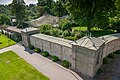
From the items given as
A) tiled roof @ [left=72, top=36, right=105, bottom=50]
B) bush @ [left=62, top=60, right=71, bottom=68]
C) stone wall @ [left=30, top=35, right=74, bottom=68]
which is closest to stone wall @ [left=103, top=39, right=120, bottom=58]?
tiled roof @ [left=72, top=36, right=105, bottom=50]

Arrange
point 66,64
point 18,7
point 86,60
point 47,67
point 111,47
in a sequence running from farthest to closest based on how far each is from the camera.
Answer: point 18,7 < point 111,47 < point 47,67 < point 66,64 < point 86,60

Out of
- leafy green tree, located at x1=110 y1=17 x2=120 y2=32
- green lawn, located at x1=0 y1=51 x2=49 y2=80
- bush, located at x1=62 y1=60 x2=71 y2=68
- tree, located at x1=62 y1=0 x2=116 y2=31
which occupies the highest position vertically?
tree, located at x1=62 y1=0 x2=116 y2=31

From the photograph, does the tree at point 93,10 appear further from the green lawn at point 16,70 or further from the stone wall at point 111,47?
the green lawn at point 16,70

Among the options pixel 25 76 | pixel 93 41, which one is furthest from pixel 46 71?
pixel 93 41

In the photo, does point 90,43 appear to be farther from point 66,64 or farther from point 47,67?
point 47,67

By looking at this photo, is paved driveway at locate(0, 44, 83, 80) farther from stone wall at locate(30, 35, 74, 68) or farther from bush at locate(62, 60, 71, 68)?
stone wall at locate(30, 35, 74, 68)

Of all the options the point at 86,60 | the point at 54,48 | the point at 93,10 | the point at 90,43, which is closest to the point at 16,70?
the point at 54,48
